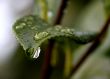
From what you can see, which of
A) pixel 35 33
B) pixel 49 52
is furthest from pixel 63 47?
pixel 35 33

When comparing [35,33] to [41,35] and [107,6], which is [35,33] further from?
[107,6]

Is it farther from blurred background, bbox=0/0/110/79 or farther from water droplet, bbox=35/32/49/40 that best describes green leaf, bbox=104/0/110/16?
water droplet, bbox=35/32/49/40

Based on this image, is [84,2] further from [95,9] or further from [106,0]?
[106,0]

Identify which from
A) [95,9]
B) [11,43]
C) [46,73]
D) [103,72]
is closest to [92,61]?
[103,72]

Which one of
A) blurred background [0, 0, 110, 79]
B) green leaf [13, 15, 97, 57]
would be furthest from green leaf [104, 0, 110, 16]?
green leaf [13, 15, 97, 57]

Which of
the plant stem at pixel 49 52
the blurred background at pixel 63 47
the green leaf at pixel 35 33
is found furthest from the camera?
the blurred background at pixel 63 47

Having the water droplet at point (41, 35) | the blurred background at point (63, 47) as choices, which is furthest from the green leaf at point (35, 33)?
the blurred background at point (63, 47)

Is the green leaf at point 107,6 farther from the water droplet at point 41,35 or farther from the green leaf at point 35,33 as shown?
the water droplet at point 41,35
